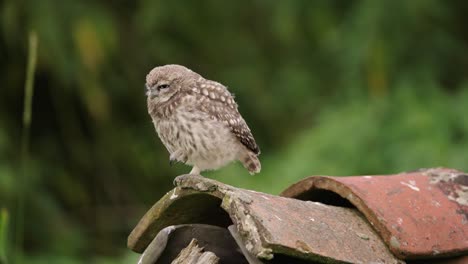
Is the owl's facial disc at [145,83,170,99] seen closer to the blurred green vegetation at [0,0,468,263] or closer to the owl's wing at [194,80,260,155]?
the owl's wing at [194,80,260,155]

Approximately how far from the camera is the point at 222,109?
404 centimetres

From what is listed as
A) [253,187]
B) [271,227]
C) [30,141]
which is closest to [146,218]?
[271,227]

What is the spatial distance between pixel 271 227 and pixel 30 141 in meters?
5.55

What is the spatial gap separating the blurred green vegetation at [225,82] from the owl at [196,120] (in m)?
1.68

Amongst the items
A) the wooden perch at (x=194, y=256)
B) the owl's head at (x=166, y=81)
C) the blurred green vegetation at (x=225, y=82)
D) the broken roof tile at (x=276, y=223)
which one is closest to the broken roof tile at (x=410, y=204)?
the broken roof tile at (x=276, y=223)

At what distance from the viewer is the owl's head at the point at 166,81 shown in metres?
4.09

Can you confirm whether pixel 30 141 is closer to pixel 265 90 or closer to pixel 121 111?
pixel 121 111

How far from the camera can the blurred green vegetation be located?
639 centimetres

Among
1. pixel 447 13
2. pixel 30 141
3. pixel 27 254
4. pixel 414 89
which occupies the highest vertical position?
pixel 447 13

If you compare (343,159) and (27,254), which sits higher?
(343,159)

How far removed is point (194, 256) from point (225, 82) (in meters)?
5.40

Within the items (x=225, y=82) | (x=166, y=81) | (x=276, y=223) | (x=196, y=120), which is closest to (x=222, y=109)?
(x=196, y=120)

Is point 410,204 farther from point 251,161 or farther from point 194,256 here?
point 251,161

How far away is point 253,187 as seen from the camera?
6.42 m
